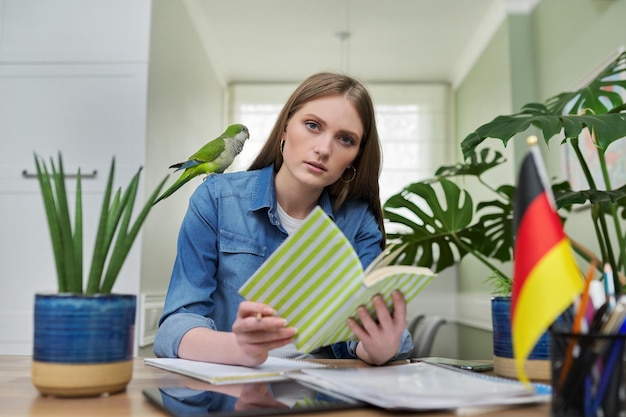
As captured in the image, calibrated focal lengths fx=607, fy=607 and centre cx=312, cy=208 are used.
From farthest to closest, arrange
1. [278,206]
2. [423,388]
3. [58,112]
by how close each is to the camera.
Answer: [58,112]
[278,206]
[423,388]

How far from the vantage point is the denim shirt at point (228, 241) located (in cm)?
118

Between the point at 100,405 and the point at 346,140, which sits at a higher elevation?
the point at 346,140

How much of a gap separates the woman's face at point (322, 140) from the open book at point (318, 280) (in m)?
0.51

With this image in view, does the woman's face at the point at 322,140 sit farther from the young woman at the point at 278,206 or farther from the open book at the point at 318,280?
the open book at the point at 318,280

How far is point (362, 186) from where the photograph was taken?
1.45 meters

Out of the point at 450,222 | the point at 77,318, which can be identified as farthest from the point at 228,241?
the point at 450,222

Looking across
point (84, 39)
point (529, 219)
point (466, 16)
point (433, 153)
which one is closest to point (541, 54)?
point (466, 16)

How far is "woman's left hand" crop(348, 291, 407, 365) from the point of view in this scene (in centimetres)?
81

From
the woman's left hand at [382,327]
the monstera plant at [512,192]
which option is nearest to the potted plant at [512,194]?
the monstera plant at [512,192]

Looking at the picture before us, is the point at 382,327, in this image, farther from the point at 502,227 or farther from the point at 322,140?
the point at 502,227

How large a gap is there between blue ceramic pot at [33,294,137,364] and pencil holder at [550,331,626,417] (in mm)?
474

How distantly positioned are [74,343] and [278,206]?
0.78 meters

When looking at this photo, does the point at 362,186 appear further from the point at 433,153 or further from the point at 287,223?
the point at 433,153

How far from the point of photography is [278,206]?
140 centimetres
